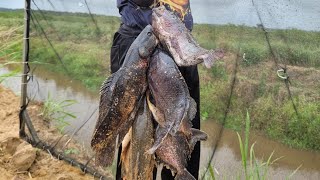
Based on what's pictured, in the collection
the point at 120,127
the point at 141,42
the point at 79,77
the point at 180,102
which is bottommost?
the point at 79,77

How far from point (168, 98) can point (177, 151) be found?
0.55 ft

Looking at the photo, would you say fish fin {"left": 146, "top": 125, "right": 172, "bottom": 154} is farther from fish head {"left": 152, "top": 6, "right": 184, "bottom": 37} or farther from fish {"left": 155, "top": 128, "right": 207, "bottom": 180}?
fish head {"left": 152, "top": 6, "right": 184, "bottom": 37}

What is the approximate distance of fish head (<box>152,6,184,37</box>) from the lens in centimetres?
143

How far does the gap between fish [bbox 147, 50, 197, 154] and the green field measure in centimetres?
250

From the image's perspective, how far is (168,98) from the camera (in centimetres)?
142

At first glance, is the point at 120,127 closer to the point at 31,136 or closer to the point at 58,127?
the point at 31,136

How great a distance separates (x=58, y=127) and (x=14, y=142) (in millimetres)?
926

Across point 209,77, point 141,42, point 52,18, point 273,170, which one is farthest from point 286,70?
point 141,42

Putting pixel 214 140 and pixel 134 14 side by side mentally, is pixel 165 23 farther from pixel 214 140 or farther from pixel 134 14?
pixel 214 140

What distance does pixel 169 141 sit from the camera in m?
1.43

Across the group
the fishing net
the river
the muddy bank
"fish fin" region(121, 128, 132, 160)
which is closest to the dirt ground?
the muddy bank

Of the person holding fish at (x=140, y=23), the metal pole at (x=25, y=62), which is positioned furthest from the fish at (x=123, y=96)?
the metal pole at (x=25, y=62)

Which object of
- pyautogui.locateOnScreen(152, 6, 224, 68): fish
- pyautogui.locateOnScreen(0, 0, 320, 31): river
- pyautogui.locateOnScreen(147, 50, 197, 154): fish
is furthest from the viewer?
pyautogui.locateOnScreen(0, 0, 320, 31): river

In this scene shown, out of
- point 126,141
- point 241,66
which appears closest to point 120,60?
point 126,141
